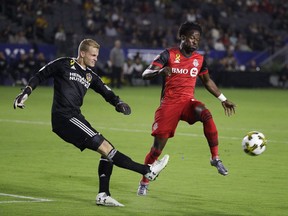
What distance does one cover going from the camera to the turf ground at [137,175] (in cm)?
1017

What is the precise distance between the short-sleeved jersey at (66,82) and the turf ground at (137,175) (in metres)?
1.17

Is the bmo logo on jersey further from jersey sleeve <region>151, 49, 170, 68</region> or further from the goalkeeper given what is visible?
the goalkeeper

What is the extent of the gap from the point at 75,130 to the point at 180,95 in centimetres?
199

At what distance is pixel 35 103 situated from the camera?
28.4 m

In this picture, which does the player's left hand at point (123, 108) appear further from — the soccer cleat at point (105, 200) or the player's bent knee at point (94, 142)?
the soccer cleat at point (105, 200)

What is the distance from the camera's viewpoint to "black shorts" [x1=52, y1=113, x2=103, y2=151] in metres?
10.0

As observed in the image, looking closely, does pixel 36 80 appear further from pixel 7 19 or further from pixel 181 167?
pixel 7 19

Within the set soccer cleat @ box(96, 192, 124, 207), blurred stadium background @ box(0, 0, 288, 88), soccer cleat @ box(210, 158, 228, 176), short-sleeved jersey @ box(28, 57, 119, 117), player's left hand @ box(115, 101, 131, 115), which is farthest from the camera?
blurred stadium background @ box(0, 0, 288, 88)

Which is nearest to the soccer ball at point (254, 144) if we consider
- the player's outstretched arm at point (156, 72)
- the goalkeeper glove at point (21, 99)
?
the player's outstretched arm at point (156, 72)

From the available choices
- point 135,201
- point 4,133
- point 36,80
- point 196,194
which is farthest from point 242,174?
point 4,133

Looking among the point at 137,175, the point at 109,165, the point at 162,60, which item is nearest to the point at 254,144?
the point at 162,60

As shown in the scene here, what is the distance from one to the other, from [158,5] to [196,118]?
3530 cm

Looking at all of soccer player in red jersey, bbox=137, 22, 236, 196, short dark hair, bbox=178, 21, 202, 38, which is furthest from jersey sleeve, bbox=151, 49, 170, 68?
short dark hair, bbox=178, 21, 202, 38

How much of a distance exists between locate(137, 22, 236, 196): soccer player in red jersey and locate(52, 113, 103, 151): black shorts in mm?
1451
